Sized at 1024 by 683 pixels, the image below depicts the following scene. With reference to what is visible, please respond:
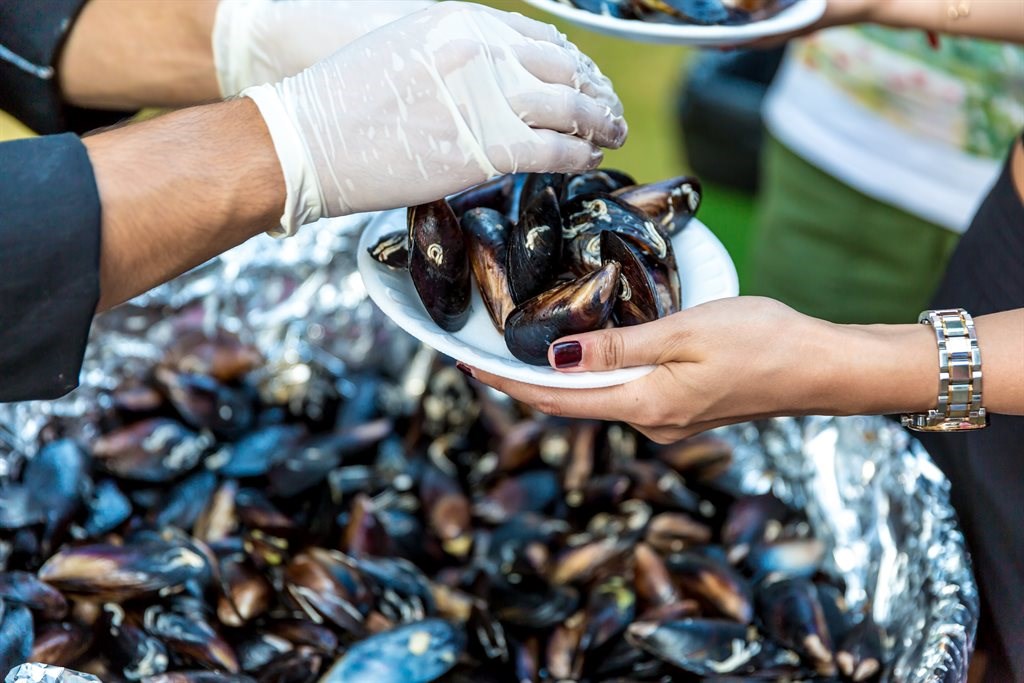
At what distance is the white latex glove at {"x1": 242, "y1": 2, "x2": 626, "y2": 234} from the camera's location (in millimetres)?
926

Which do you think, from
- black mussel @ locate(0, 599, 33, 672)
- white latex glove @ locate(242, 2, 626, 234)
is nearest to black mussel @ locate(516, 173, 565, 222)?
white latex glove @ locate(242, 2, 626, 234)

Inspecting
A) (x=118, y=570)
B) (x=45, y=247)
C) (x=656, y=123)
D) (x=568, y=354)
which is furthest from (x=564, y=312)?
(x=656, y=123)

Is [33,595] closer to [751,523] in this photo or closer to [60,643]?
[60,643]

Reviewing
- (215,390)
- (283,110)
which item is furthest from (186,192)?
(215,390)

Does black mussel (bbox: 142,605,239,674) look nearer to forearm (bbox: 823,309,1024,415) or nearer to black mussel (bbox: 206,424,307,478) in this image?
black mussel (bbox: 206,424,307,478)

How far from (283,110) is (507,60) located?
23 centimetres

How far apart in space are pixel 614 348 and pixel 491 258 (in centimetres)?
18

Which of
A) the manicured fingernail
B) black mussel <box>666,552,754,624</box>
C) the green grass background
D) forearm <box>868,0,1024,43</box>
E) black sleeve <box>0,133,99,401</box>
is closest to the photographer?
black sleeve <box>0,133,99,401</box>

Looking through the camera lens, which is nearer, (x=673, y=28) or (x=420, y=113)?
(x=420, y=113)

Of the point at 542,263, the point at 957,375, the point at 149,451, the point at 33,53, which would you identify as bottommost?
the point at 149,451

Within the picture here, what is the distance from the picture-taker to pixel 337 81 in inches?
36.7

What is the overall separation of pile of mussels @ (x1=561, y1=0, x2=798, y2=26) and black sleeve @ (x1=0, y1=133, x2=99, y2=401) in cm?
72

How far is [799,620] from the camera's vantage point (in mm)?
1113

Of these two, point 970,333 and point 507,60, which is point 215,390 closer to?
point 507,60
